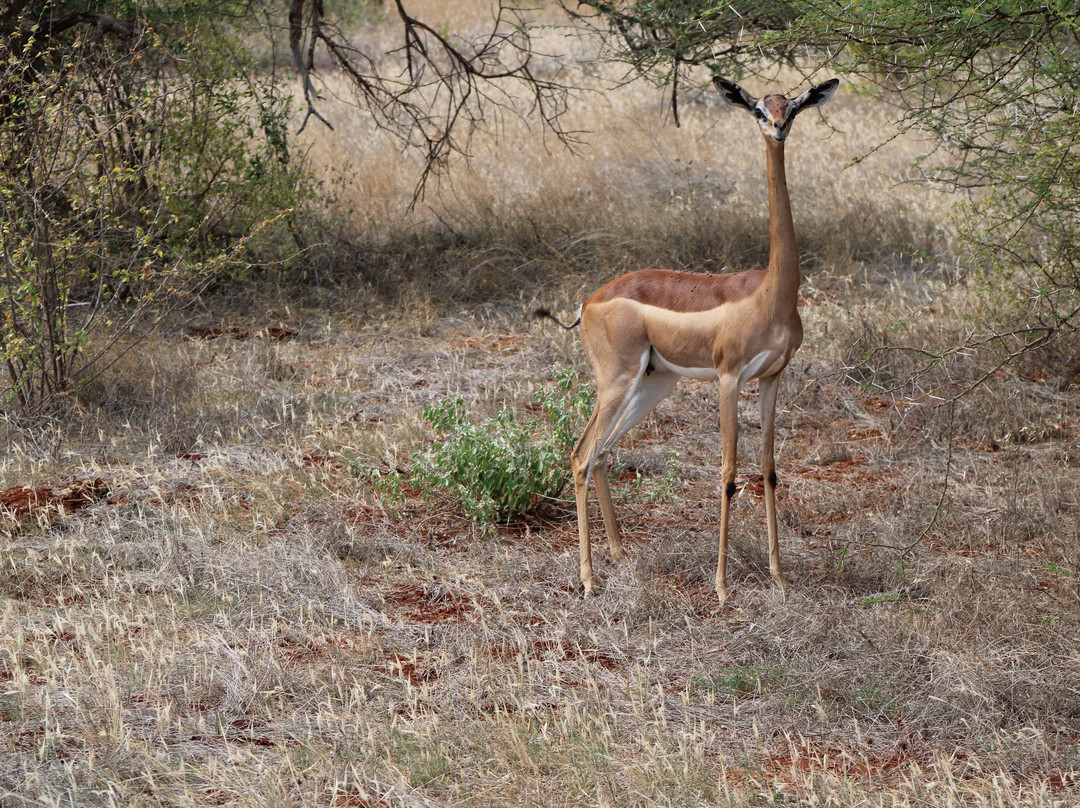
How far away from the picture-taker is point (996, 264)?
21.8 ft

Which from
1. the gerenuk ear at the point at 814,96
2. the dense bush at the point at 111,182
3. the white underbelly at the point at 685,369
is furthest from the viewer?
the dense bush at the point at 111,182

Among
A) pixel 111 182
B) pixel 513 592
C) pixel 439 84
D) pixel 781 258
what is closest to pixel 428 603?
pixel 513 592

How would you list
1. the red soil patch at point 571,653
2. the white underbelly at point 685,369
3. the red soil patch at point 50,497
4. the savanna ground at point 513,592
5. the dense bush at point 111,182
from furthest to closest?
the dense bush at point 111,182, the red soil patch at point 50,497, the white underbelly at point 685,369, the red soil patch at point 571,653, the savanna ground at point 513,592

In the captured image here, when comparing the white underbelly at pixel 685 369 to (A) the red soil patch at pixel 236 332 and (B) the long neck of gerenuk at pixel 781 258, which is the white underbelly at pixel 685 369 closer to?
(B) the long neck of gerenuk at pixel 781 258

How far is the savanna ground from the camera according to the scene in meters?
3.35

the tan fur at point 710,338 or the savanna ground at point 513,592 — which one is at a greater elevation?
the tan fur at point 710,338

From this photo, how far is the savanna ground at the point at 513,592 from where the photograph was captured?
335 cm

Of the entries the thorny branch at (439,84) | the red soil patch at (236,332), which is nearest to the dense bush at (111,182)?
the red soil patch at (236,332)

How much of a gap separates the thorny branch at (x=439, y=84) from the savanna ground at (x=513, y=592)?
1.78 meters

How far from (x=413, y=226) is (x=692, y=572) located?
675 centimetres

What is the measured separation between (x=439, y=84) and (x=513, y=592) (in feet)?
20.7

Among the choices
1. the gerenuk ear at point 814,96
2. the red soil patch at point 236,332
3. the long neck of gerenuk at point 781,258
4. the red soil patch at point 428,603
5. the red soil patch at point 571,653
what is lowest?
the red soil patch at point 571,653

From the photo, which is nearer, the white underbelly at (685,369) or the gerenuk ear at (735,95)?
the gerenuk ear at (735,95)

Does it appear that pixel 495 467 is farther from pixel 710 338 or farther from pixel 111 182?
pixel 111 182
